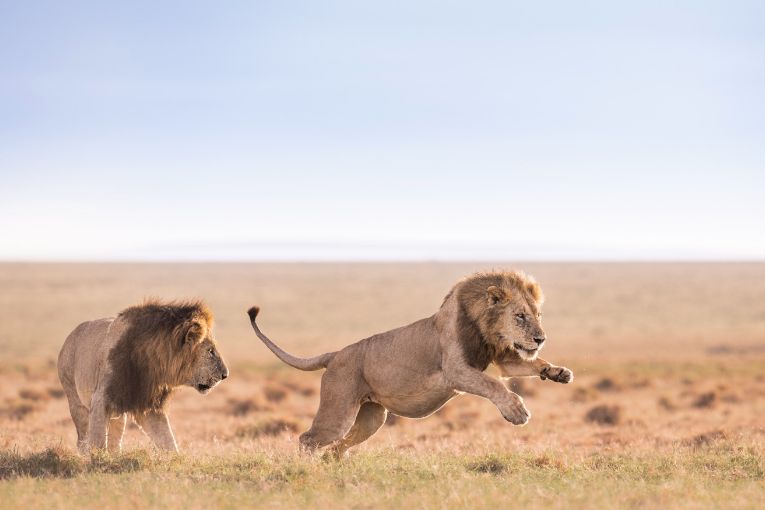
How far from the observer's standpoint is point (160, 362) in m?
9.93

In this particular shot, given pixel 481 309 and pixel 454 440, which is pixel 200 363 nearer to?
pixel 481 309

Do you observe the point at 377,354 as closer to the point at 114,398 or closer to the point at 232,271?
the point at 114,398

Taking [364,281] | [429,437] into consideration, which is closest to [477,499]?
[429,437]

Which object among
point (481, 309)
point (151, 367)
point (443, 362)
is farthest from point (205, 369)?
point (481, 309)

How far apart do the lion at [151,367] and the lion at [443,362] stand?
1407mm

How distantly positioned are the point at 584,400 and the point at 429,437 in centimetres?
944

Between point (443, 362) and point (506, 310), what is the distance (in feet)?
2.63

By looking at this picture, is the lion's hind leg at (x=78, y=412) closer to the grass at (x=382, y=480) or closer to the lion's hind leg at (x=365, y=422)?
the grass at (x=382, y=480)

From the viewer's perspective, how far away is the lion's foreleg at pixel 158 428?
10109 millimetres

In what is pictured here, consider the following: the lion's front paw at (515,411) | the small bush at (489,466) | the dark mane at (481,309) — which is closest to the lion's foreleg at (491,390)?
the lion's front paw at (515,411)

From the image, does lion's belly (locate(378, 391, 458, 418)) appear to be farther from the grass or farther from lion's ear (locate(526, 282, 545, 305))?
lion's ear (locate(526, 282, 545, 305))

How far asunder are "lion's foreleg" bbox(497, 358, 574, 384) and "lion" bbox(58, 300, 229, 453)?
9.89 feet

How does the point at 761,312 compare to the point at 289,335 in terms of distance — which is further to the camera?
the point at 761,312

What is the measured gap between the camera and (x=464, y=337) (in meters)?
8.93
